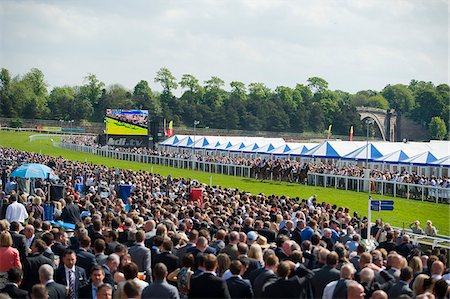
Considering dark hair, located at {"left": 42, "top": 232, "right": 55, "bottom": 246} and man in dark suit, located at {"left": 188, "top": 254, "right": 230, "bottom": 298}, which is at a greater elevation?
dark hair, located at {"left": 42, "top": 232, "right": 55, "bottom": 246}

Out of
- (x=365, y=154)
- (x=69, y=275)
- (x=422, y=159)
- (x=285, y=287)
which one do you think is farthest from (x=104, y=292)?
(x=365, y=154)

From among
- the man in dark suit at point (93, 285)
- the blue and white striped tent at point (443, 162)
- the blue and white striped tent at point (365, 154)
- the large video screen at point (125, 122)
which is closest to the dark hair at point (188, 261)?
the man in dark suit at point (93, 285)

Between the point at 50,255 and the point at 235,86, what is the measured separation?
131907 millimetres

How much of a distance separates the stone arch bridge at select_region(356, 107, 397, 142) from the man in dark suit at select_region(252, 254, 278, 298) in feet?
411

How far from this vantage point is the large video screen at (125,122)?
201ft

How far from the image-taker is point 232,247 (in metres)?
9.09

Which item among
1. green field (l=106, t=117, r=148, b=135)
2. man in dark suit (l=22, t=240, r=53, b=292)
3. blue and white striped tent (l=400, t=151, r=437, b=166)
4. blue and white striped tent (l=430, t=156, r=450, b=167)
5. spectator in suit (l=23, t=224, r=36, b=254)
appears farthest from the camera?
green field (l=106, t=117, r=148, b=135)

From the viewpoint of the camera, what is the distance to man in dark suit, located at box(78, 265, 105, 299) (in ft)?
22.8

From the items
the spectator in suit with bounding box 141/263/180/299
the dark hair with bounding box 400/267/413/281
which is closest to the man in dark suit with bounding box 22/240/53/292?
the spectator in suit with bounding box 141/263/180/299

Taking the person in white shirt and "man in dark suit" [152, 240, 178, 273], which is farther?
the person in white shirt

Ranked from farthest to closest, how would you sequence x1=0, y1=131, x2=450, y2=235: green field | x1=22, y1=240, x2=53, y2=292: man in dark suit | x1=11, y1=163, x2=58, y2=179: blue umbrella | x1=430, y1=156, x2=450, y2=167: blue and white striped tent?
1. x1=430, y1=156, x2=450, y2=167: blue and white striped tent
2. x1=0, y1=131, x2=450, y2=235: green field
3. x1=11, y1=163, x2=58, y2=179: blue umbrella
4. x1=22, y1=240, x2=53, y2=292: man in dark suit

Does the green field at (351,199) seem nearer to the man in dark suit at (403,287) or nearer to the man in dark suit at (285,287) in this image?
the man in dark suit at (403,287)

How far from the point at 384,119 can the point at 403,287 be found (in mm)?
133169

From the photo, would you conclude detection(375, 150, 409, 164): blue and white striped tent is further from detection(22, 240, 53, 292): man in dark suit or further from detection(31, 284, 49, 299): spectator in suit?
detection(31, 284, 49, 299): spectator in suit
